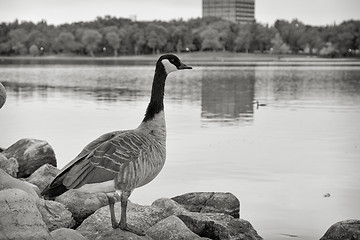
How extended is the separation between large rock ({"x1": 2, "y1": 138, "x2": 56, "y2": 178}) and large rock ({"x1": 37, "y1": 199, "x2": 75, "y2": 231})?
5134 millimetres

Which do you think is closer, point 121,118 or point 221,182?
point 221,182

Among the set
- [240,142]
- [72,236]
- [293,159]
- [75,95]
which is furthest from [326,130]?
[75,95]

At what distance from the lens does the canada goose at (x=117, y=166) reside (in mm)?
8180

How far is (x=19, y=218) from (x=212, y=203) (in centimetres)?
514

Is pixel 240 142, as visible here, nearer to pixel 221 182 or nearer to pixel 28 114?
pixel 221 182

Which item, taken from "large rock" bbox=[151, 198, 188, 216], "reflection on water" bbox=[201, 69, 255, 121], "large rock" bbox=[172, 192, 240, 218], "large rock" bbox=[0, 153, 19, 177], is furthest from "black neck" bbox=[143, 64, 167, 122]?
"reflection on water" bbox=[201, 69, 255, 121]

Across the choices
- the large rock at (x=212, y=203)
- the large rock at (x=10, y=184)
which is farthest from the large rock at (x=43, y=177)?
the large rock at (x=212, y=203)

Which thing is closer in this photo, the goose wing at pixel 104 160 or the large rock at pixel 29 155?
the goose wing at pixel 104 160

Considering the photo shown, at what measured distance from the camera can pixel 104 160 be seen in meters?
8.27

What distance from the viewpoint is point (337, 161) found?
18.0 meters

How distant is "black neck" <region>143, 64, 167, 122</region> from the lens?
9281 millimetres

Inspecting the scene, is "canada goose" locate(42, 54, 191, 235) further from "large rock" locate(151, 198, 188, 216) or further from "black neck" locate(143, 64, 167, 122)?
"large rock" locate(151, 198, 188, 216)

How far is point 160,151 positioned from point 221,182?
6.93 metres

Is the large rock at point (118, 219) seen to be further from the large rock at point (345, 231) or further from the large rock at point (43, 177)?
the large rock at point (43, 177)
